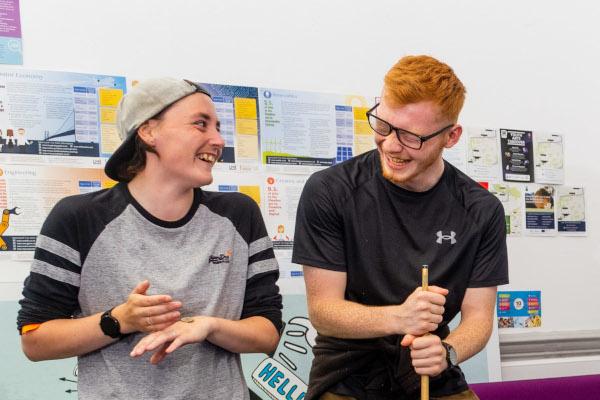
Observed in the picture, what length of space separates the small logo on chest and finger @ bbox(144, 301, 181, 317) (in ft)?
0.75

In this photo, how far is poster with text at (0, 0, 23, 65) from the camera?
224cm

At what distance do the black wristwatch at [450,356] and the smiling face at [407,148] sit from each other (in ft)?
1.54

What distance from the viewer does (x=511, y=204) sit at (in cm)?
313

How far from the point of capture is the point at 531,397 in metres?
2.73

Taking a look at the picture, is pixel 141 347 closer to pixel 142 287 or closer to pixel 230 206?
pixel 142 287

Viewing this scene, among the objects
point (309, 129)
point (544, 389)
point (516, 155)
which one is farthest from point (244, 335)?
point (516, 155)

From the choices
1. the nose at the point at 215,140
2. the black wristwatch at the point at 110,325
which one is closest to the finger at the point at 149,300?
the black wristwatch at the point at 110,325

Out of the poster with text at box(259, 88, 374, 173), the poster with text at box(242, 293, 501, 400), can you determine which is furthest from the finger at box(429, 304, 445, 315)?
the poster with text at box(259, 88, 374, 173)

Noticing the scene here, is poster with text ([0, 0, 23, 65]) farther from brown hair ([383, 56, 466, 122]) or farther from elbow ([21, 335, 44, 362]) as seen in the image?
brown hair ([383, 56, 466, 122])

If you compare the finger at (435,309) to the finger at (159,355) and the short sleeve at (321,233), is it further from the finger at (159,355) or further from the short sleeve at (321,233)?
the finger at (159,355)

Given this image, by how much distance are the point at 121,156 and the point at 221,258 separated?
1.20 ft

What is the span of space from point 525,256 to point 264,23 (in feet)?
5.64

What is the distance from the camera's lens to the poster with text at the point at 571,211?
322cm

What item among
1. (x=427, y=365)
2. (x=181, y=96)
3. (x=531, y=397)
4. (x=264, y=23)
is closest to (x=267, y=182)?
(x=264, y=23)
